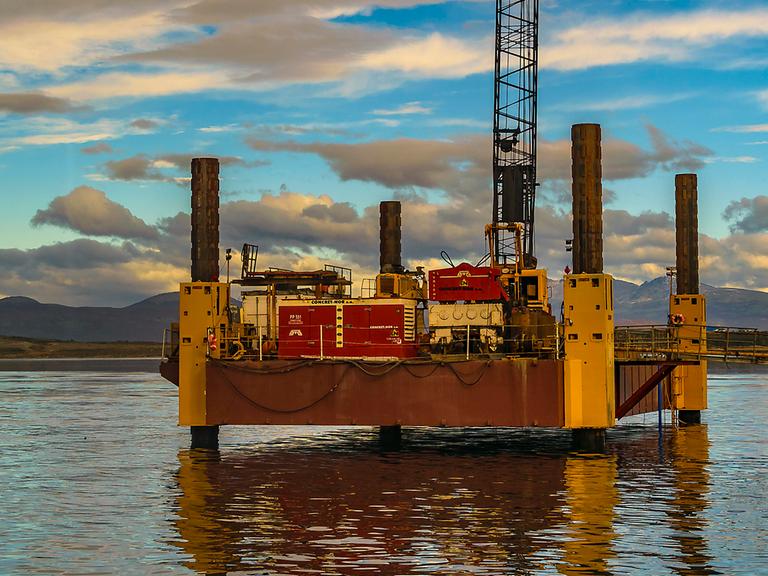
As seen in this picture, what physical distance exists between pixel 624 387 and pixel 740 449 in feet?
18.5

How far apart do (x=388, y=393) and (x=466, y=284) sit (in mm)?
6028

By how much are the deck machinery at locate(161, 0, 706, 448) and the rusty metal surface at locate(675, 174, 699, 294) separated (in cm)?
1118

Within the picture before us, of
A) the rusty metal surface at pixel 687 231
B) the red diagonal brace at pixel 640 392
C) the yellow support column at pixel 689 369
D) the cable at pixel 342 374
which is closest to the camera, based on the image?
the cable at pixel 342 374

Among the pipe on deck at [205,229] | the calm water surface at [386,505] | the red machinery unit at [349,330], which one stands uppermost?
the pipe on deck at [205,229]

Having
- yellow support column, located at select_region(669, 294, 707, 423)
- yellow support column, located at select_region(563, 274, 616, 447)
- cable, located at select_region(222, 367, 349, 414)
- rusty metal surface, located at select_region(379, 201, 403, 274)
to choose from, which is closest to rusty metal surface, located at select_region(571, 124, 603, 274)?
yellow support column, located at select_region(563, 274, 616, 447)

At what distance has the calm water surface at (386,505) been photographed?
24.6 metres

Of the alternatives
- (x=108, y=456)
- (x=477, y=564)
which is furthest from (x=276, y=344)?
(x=477, y=564)

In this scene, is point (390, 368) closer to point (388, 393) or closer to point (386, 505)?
point (388, 393)

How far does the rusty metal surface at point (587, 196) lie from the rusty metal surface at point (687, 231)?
57.2 feet

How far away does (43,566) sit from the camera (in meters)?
24.3

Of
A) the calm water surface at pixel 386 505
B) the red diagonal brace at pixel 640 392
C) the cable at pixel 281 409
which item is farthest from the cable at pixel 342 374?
the red diagonal brace at pixel 640 392

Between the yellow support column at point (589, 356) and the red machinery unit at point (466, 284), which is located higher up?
the red machinery unit at point (466, 284)

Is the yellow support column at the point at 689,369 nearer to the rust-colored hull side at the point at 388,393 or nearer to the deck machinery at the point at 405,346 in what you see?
the deck machinery at the point at 405,346

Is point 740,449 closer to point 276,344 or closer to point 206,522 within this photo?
point 276,344
